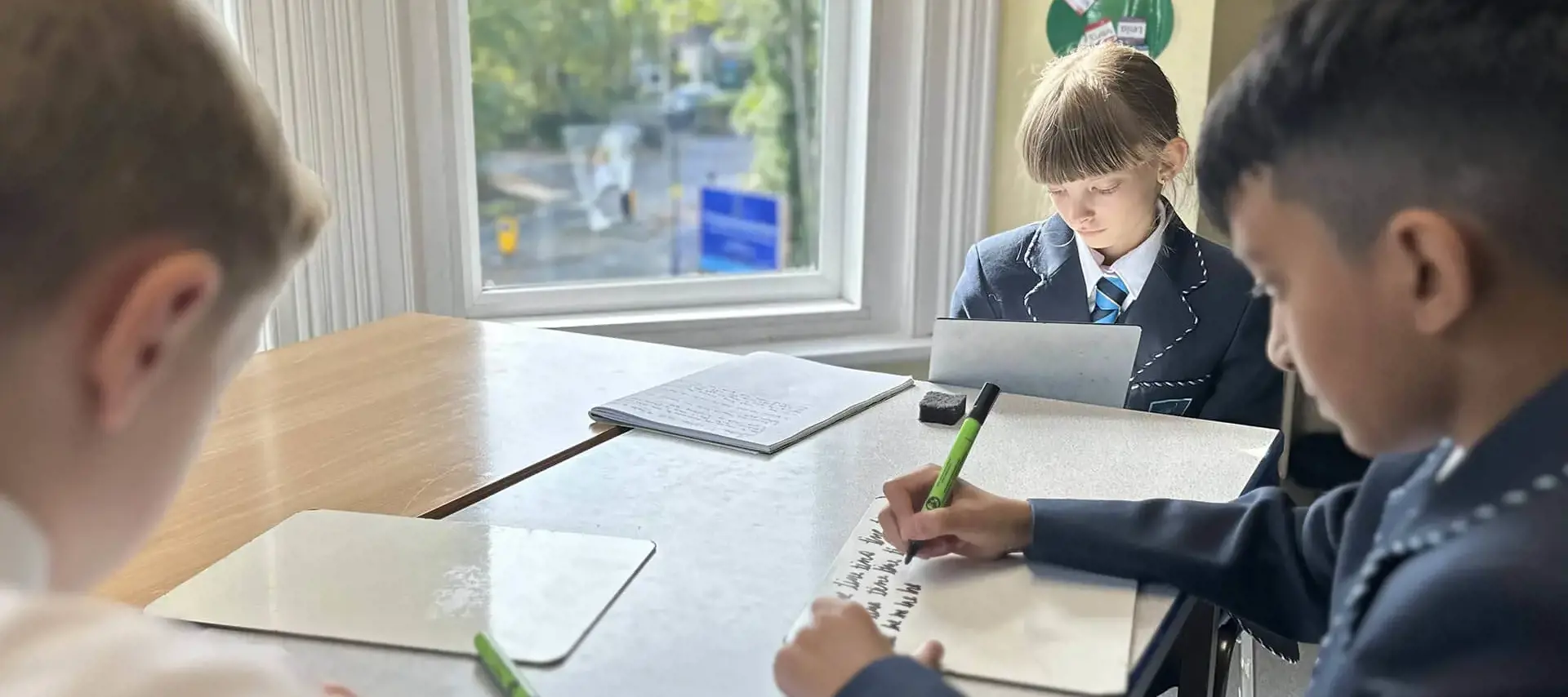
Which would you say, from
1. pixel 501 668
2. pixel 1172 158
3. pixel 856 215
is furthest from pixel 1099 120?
pixel 501 668

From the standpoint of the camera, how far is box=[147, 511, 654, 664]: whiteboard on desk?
0.75 metres

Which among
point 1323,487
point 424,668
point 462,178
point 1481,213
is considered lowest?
point 1323,487

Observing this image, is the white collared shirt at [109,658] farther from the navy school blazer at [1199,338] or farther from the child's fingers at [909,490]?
the navy school blazer at [1199,338]

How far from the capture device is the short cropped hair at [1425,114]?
1.84ft

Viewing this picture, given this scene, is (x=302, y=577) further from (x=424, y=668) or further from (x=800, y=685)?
(x=800, y=685)

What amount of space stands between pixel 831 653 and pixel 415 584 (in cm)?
30

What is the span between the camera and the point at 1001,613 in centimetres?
78

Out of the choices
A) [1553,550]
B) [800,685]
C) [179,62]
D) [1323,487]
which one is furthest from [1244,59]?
[1323,487]

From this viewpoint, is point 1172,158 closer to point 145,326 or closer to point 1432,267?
point 1432,267

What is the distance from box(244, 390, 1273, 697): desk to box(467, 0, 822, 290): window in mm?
1179

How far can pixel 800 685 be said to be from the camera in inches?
26.6

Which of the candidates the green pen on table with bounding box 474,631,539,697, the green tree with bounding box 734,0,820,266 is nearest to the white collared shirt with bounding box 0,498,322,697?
the green pen on table with bounding box 474,631,539,697

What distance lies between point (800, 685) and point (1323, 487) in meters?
1.91

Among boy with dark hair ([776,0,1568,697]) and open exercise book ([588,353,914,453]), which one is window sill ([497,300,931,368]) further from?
boy with dark hair ([776,0,1568,697])
